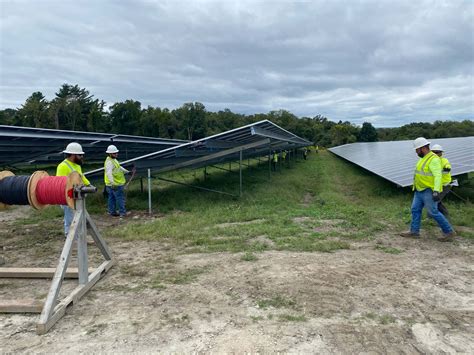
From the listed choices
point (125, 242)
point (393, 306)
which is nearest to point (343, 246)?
point (393, 306)

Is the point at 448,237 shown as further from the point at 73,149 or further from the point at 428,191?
the point at 73,149

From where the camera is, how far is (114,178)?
8484 millimetres

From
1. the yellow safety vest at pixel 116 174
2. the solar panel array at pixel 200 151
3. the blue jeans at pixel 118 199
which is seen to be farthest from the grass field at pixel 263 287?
the solar panel array at pixel 200 151

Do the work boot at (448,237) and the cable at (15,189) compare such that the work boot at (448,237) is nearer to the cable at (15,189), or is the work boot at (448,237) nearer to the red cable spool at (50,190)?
the red cable spool at (50,190)

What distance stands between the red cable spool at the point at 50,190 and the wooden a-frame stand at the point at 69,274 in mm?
125

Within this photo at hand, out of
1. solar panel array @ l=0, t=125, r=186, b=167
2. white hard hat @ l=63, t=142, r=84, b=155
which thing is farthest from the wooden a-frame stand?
solar panel array @ l=0, t=125, r=186, b=167

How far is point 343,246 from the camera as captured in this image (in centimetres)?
577

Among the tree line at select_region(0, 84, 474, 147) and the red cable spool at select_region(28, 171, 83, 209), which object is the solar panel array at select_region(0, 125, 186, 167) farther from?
the tree line at select_region(0, 84, 474, 147)

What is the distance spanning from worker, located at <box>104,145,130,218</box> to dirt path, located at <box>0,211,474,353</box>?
319 cm

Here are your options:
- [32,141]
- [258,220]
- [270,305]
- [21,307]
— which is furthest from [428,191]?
[32,141]

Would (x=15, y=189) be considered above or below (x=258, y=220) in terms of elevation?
Result: above

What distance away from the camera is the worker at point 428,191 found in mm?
5941

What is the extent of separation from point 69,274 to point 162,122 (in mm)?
55530

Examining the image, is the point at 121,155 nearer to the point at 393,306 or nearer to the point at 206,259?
the point at 206,259
